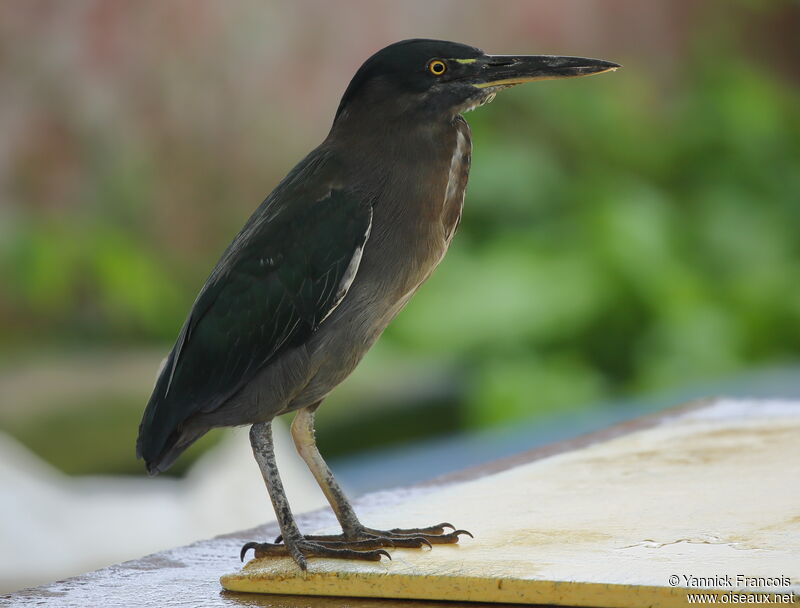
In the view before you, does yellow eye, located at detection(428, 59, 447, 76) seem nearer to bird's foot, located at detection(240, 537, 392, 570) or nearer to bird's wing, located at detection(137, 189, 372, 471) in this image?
bird's wing, located at detection(137, 189, 372, 471)

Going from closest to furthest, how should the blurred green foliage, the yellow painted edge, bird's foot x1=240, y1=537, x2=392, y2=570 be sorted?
the yellow painted edge, bird's foot x1=240, y1=537, x2=392, y2=570, the blurred green foliage

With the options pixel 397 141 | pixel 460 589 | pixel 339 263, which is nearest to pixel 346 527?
pixel 460 589

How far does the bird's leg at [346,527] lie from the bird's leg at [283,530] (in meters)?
0.03

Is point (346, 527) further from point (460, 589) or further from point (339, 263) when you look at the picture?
point (339, 263)

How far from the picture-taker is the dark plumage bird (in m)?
1.54

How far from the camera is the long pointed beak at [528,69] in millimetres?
1583

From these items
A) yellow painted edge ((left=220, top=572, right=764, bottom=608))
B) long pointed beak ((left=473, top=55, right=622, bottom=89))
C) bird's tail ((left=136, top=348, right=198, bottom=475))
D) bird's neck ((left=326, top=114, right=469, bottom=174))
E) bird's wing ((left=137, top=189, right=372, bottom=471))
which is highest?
long pointed beak ((left=473, top=55, right=622, bottom=89))

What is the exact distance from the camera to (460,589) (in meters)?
1.42

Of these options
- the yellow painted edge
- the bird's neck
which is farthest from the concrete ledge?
the bird's neck

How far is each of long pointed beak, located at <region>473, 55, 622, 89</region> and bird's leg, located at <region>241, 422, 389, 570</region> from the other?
1.82 feet

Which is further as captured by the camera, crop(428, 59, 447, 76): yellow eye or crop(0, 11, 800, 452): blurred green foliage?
crop(0, 11, 800, 452): blurred green foliage

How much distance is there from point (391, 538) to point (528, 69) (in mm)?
657

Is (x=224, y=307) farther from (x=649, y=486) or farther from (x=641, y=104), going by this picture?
(x=641, y=104)

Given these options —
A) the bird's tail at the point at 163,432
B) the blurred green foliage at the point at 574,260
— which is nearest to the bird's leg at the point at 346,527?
the bird's tail at the point at 163,432
